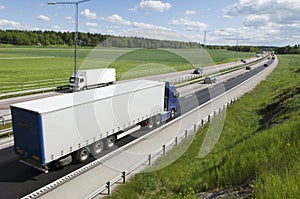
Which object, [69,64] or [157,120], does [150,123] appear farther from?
[69,64]

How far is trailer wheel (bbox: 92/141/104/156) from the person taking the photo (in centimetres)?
1235

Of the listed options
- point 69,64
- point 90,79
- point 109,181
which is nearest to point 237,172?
point 109,181

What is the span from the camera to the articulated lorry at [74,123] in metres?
9.59

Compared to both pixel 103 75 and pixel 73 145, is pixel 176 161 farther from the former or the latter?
pixel 103 75

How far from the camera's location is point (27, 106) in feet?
32.8

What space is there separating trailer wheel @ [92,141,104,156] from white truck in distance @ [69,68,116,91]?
62.6ft

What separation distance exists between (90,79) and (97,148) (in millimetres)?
21930

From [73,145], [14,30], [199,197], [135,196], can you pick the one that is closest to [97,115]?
[73,145]

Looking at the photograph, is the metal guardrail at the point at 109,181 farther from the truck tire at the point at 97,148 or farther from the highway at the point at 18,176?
the highway at the point at 18,176

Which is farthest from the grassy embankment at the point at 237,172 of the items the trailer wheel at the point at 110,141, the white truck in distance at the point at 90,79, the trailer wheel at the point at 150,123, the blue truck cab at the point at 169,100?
the white truck in distance at the point at 90,79

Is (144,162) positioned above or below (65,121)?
below

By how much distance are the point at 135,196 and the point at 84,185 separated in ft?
7.49

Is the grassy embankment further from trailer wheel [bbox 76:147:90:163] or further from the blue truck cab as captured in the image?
the blue truck cab

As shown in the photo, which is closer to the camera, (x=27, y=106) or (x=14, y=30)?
(x=27, y=106)
